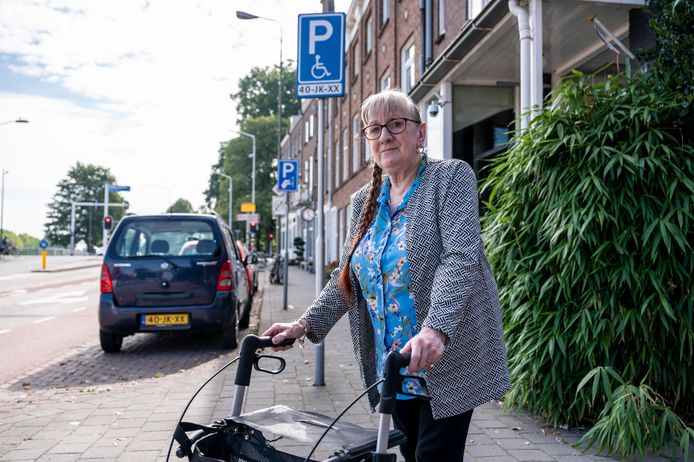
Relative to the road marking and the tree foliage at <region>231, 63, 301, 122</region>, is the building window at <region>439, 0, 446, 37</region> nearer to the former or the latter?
the road marking

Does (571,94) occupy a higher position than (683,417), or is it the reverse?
(571,94)

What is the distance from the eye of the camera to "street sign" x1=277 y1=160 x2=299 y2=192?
1395cm

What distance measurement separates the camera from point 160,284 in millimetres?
7984

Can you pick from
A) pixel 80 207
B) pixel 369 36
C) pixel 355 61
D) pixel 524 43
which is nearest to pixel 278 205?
pixel 369 36

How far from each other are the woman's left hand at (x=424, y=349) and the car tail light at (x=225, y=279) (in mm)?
6546

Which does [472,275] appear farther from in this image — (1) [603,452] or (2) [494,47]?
(2) [494,47]

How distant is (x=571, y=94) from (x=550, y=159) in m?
0.51

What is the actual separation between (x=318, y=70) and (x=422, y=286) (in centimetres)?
470

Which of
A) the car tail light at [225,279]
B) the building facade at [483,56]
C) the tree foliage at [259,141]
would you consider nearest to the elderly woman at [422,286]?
the building facade at [483,56]

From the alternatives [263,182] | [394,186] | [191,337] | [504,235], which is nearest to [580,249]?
[504,235]

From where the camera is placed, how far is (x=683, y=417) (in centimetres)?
426

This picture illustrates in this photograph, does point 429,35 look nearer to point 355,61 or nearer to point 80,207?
point 355,61

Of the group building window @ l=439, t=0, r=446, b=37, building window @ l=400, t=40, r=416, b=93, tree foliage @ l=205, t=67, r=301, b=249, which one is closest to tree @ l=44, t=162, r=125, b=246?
tree foliage @ l=205, t=67, r=301, b=249

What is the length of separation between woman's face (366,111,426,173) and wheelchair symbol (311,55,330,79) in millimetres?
4291
